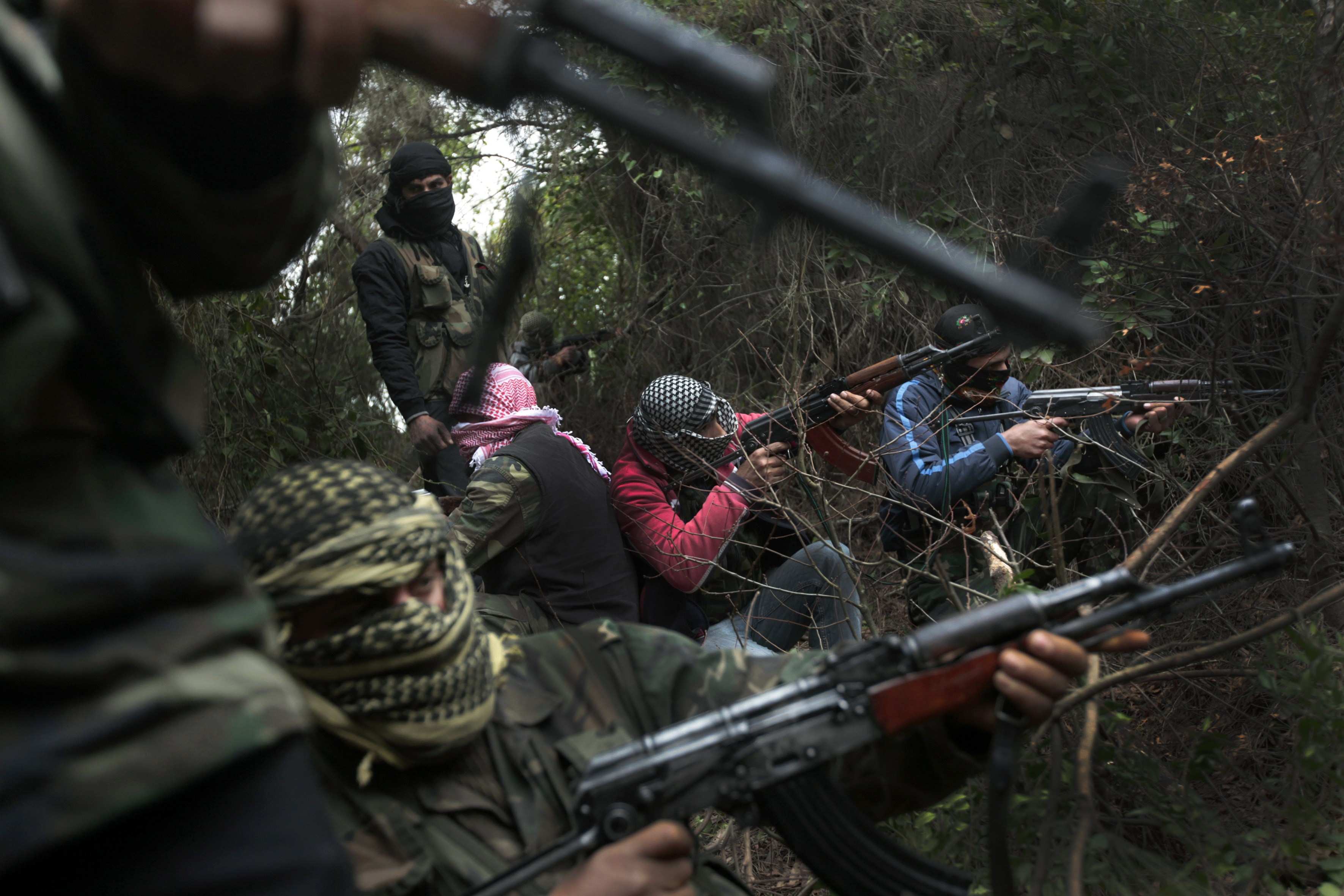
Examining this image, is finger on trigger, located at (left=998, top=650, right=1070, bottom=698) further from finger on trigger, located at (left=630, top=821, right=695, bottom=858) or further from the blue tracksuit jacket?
the blue tracksuit jacket

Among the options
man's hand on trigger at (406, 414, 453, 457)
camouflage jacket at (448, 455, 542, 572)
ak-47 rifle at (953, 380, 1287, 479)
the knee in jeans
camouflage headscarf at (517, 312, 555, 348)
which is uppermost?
ak-47 rifle at (953, 380, 1287, 479)

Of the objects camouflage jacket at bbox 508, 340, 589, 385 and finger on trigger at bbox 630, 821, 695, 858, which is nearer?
finger on trigger at bbox 630, 821, 695, 858

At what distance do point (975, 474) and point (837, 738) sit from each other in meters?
2.89

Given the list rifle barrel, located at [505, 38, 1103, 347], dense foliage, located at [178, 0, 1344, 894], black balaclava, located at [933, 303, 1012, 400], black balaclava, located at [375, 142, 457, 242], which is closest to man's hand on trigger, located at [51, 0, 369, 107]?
rifle barrel, located at [505, 38, 1103, 347]

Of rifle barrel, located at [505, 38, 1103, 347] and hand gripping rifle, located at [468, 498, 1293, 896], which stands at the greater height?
rifle barrel, located at [505, 38, 1103, 347]

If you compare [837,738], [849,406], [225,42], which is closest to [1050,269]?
[849,406]

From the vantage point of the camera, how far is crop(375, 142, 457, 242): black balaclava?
5.16 metres

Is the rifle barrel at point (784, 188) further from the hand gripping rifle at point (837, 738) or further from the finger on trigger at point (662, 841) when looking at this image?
the finger on trigger at point (662, 841)

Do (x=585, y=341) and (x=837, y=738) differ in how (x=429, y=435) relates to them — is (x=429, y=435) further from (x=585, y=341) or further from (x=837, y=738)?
(x=837, y=738)

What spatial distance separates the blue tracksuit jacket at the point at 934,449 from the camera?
4340 millimetres

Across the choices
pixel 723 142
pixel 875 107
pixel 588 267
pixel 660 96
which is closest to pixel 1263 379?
pixel 660 96

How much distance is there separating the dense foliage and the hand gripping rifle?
0.91 meters

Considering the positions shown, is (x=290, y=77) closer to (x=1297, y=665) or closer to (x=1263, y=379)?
(x=1297, y=665)

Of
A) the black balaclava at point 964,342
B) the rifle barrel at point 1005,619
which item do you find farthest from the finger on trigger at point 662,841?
the black balaclava at point 964,342
